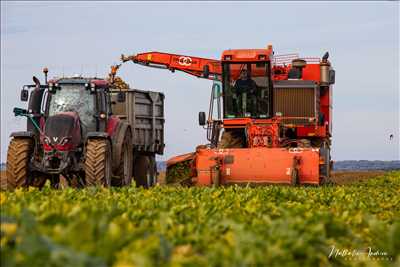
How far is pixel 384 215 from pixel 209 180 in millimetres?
10657

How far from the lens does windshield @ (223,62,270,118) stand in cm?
2242

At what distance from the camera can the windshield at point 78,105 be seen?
18922mm

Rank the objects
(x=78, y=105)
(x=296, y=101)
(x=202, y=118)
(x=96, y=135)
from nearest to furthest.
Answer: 1. (x=96, y=135)
2. (x=78, y=105)
3. (x=202, y=118)
4. (x=296, y=101)

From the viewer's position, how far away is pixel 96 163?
17281mm

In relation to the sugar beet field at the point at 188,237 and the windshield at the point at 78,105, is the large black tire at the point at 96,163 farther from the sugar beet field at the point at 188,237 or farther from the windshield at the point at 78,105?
the sugar beet field at the point at 188,237

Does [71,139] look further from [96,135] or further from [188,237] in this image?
[188,237]

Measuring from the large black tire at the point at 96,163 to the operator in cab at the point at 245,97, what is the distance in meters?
5.78

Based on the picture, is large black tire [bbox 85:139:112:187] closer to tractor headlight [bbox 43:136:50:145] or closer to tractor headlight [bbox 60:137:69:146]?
tractor headlight [bbox 60:137:69:146]

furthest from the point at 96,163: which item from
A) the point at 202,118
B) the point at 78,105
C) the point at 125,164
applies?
the point at 202,118

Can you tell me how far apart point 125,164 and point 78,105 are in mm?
2213

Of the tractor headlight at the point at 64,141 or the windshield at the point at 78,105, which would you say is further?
the windshield at the point at 78,105

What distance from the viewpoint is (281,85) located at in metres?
23.8

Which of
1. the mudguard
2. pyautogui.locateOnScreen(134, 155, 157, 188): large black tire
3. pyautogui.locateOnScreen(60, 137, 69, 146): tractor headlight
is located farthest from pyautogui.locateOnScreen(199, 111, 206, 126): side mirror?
pyautogui.locateOnScreen(60, 137, 69, 146): tractor headlight

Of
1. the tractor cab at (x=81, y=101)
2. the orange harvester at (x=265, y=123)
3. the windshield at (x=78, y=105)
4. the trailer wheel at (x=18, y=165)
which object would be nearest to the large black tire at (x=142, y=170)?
the orange harvester at (x=265, y=123)
